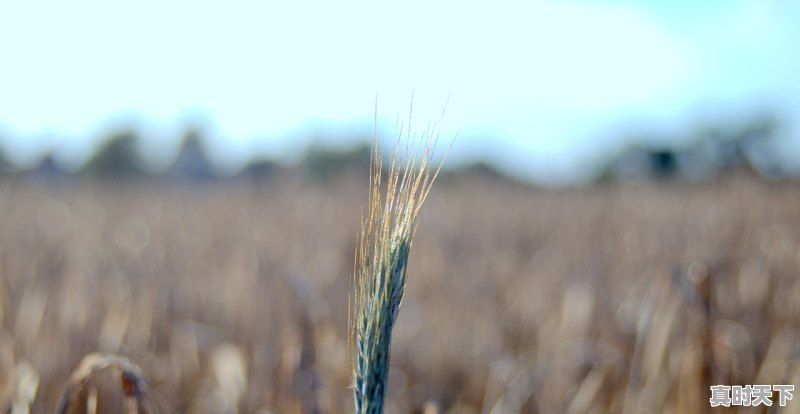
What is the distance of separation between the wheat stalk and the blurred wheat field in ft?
1.19

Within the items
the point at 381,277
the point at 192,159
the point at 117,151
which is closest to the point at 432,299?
the point at 381,277

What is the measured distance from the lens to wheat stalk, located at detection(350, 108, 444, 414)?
76 cm

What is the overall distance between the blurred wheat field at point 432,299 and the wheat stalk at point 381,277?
0.36 meters

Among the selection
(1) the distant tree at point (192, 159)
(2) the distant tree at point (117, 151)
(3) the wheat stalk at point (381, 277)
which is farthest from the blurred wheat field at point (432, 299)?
(2) the distant tree at point (117, 151)

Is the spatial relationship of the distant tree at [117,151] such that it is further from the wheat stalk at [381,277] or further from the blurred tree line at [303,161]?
the wheat stalk at [381,277]

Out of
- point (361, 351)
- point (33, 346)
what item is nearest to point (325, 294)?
point (33, 346)

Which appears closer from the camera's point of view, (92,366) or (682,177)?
(92,366)

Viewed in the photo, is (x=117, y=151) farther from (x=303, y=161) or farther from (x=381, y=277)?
(x=381, y=277)

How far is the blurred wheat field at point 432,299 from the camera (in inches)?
79.2

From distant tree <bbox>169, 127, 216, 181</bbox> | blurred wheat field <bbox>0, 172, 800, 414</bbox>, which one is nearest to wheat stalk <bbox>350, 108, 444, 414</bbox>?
blurred wheat field <bbox>0, 172, 800, 414</bbox>

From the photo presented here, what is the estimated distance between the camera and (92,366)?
44.1 inches

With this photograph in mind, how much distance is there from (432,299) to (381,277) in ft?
8.92

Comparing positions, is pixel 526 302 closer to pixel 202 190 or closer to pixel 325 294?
pixel 325 294

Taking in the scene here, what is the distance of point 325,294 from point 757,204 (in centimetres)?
316
